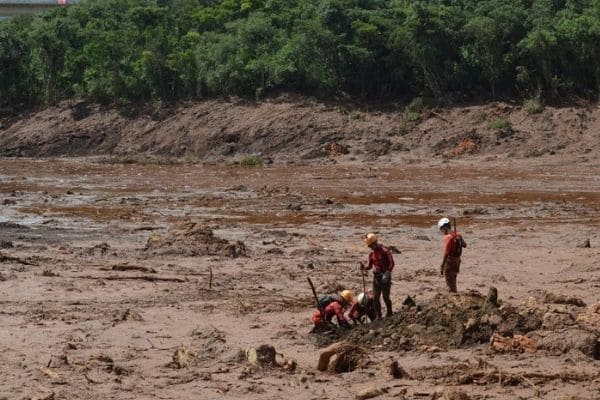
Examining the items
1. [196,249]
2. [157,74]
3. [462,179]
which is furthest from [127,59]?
[196,249]

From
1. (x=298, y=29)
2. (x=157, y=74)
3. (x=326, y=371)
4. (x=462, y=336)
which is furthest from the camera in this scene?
(x=157, y=74)

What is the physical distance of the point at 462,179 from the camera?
30.4 meters

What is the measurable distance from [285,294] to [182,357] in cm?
376

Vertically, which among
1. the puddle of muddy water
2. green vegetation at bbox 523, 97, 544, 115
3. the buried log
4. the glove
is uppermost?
green vegetation at bbox 523, 97, 544, 115

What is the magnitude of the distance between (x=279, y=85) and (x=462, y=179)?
16.3 m

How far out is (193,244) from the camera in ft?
55.4

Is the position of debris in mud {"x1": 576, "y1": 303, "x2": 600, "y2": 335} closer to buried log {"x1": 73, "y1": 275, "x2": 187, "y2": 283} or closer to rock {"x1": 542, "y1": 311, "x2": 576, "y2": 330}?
rock {"x1": 542, "y1": 311, "x2": 576, "y2": 330}

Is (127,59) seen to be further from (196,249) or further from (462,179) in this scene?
(196,249)

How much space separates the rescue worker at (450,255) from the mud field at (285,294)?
0.34 m

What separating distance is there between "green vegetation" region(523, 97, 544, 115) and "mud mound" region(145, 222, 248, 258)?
23.0 metres

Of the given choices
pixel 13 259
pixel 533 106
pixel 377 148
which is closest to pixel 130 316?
pixel 13 259

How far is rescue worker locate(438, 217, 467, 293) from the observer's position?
496 inches

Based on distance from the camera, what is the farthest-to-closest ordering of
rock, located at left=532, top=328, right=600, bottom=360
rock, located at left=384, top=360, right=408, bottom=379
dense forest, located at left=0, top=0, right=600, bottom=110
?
1. dense forest, located at left=0, top=0, right=600, bottom=110
2. rock, located at left=532, top=328, right=600, bottom=360
3. rock, located at left=384, top=360, right=408, bottom=379

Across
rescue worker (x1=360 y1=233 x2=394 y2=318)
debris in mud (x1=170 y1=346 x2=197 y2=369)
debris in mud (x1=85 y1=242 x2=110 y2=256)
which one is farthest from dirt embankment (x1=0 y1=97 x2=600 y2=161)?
debris in mud (x1=170 y1=346 x2=197 y2=369)
